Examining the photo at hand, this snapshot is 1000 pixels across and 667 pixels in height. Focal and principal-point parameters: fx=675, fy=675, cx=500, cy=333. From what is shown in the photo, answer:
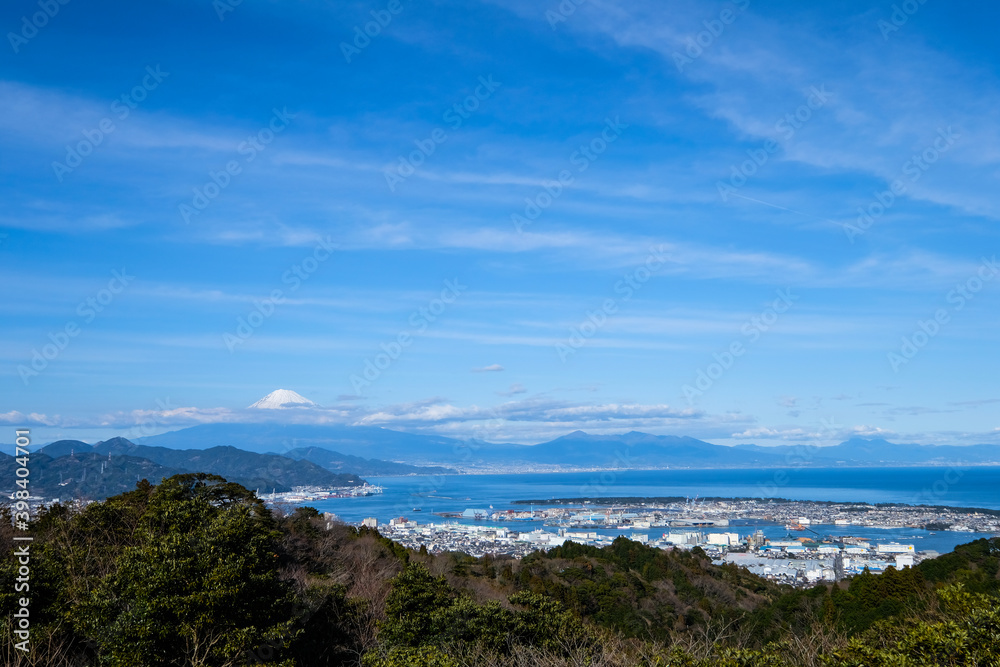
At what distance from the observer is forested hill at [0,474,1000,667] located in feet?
23.2

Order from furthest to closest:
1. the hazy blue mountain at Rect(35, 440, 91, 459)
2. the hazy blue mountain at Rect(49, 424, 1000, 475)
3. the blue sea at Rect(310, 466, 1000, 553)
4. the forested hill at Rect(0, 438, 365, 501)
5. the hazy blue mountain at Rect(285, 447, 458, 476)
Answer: the hazy blue mountain at Rect(49, 424, 1000, 475) → the hazy blue mountain at Rect(285, 447, 458, 476) → the blue sea at Rect(310, 466, 1000, 553) → the hazy blue mountain at Rect(35, 440, 91, 459) → the forested hill at Rect(0, 438, 365, 501)

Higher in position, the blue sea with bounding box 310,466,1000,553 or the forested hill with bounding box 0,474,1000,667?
the forested hill with bounding box 0,474,1000,667

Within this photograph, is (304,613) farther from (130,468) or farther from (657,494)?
(657,494)

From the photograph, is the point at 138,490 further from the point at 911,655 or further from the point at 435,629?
the point at 911,655

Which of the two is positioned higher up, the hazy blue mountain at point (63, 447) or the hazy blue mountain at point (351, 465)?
the hazy blue mountain at point (63, 447)

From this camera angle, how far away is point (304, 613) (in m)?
10.4

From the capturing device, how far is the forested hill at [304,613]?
709 cm

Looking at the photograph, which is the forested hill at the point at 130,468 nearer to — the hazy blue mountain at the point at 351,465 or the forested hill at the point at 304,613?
the forested hill at the point at 304,613

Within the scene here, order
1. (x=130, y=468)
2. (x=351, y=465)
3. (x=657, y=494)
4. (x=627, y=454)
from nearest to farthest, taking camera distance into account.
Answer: (x=130, y=468) → (x=657, y=494) → (x=351, y=465) → (x=627, y=454)

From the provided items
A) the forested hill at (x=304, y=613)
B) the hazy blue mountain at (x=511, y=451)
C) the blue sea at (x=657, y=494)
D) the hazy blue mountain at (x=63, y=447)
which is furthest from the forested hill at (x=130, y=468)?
the hazy blue mountain at (x=511, y=451)

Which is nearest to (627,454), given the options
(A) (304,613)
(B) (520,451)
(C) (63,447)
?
(B) (520,451)

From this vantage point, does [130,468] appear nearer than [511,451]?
Yes

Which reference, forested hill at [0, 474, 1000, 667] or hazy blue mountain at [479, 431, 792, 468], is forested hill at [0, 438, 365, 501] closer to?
forested hill at [0, 474, 1000, 667]

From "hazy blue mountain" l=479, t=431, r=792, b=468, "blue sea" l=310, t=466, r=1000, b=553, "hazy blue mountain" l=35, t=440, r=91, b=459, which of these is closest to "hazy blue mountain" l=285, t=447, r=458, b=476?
"blue sea" l=310, t=466, r=1000, b=553
